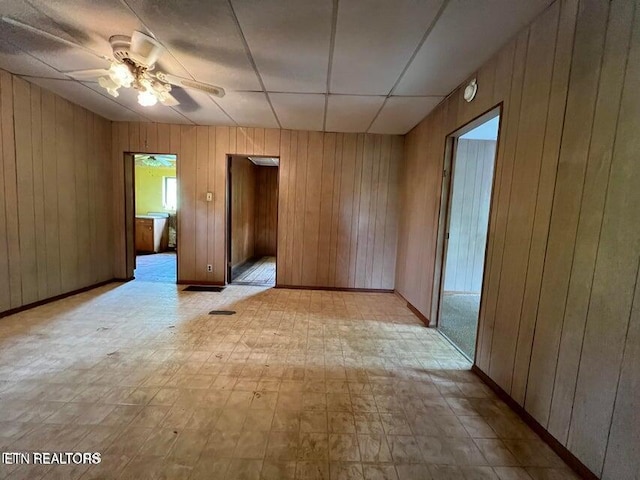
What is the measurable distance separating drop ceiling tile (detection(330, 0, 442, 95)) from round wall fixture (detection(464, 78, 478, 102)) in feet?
2.05

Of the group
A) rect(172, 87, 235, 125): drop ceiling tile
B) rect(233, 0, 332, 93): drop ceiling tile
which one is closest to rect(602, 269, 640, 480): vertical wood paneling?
rect(233, 0, 332, 93): drop ceiling tile

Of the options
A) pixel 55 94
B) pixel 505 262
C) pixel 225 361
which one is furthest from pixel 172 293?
pixel 505 262

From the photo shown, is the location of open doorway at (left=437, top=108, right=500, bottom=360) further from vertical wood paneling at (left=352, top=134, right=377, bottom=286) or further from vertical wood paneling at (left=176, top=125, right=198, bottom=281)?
vertical wood paneling at (left=176, top=125, right=198, bottom=281)

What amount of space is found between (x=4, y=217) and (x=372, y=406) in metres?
3.99

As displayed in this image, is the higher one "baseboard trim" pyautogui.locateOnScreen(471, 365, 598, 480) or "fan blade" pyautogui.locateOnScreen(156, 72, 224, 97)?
"fan blade" pyautogui.locateOnScreen(156, 72, 224, 97)

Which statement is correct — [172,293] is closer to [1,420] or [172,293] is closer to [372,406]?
[1,420]

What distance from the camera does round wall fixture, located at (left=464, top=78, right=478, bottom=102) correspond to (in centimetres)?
231

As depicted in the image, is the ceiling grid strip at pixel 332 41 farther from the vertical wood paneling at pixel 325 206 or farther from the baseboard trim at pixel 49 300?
the baseboard trim at pixel 49 300

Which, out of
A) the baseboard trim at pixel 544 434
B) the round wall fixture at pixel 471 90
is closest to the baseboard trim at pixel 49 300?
the baseboard trim at pixel 544 434

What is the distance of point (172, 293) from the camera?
3.91m

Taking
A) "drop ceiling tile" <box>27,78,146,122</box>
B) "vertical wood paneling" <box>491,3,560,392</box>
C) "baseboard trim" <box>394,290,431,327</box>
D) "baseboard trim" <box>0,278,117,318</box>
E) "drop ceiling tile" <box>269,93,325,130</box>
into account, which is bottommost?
"baseboard trim" <box>0,278,117,318</box>

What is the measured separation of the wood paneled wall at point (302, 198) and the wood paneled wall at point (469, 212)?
43.6 inches

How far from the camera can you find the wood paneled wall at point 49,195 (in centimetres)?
285

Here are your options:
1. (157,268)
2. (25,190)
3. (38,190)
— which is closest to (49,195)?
(38,190)
